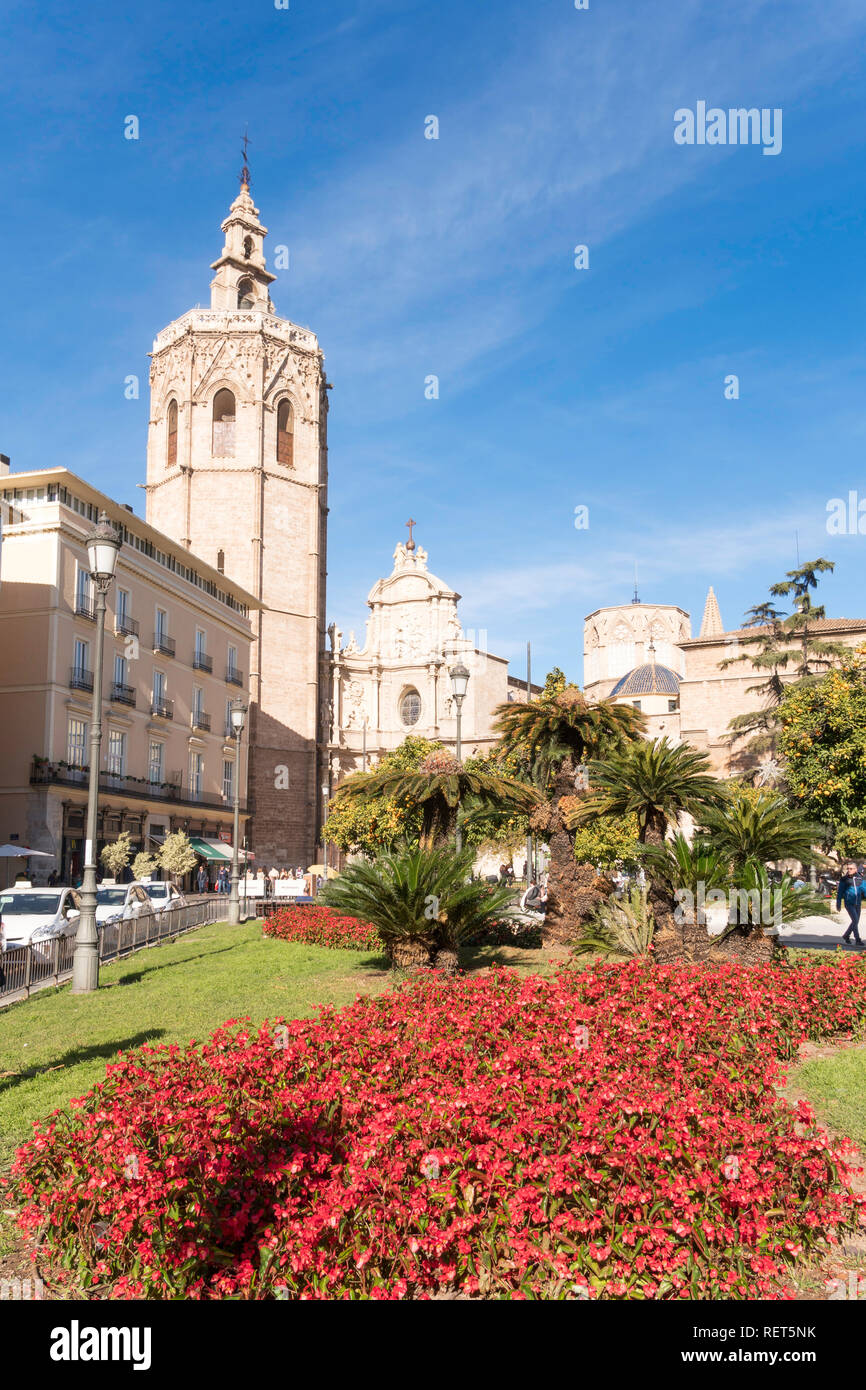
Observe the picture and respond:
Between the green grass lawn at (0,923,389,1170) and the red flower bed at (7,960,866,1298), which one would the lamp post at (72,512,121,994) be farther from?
the red flower bed at (7,960,866,1298)

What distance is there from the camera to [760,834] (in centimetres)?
1346

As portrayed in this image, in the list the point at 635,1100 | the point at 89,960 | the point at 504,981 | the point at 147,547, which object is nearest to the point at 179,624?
the point at 147,547

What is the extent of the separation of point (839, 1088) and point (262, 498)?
51235 mm

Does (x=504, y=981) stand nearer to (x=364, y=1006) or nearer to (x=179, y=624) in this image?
(x=364, y=1006)

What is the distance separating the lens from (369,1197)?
187 inches

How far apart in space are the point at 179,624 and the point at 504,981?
1363 inches

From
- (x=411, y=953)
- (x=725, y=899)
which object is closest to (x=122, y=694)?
(x=411, y=953)

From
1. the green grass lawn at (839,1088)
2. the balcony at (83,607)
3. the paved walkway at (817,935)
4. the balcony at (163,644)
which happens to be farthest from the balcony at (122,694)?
the green grass lawn at (839,1088)

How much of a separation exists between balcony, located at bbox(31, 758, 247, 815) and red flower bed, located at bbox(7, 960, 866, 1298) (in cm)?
2721

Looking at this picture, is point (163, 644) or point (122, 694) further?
point (163, 644)

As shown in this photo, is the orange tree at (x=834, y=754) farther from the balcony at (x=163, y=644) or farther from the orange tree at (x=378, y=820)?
the balcony at (x=163, y=644)

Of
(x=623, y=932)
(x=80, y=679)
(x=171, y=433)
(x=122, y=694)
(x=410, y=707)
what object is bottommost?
(x=623, y=932)

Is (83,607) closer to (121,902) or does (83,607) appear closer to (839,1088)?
(121,902)
